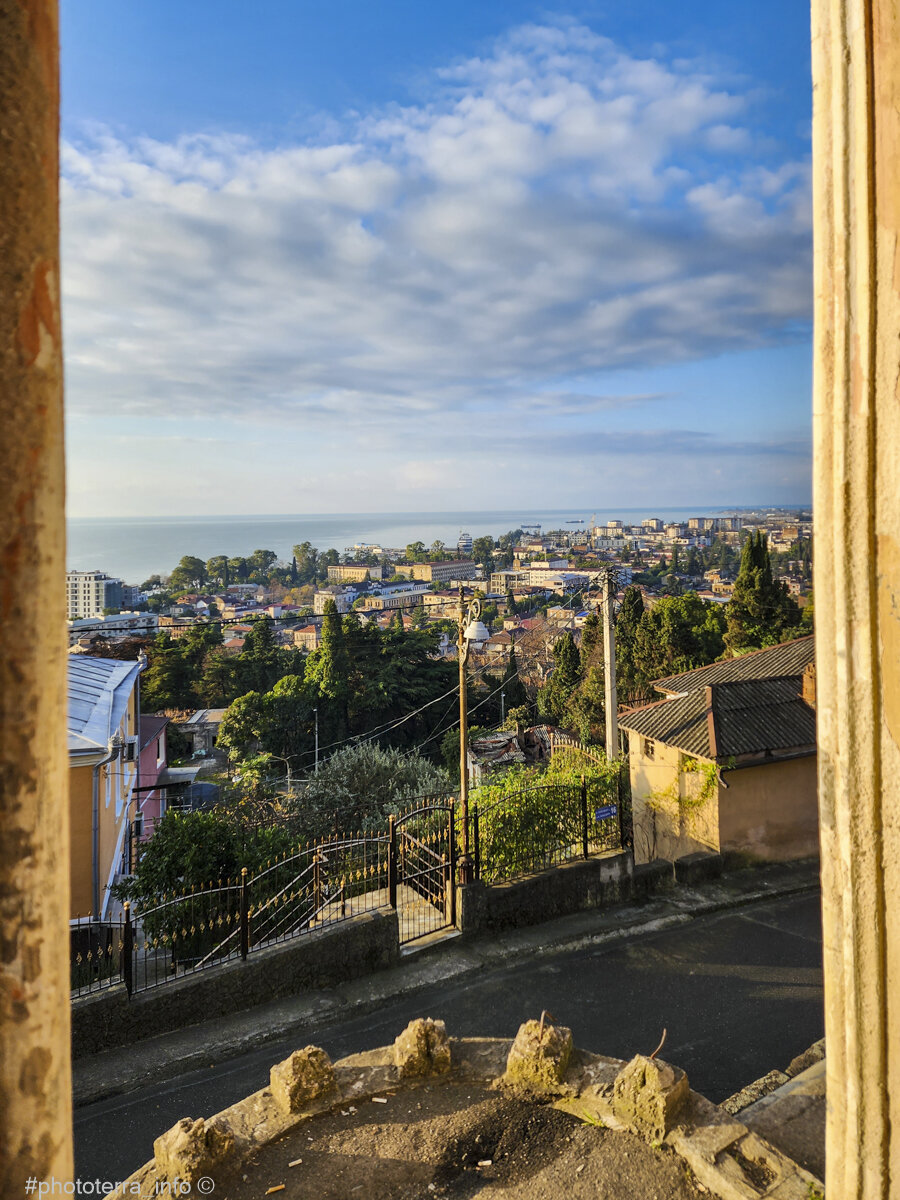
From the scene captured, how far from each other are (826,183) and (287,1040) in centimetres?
560

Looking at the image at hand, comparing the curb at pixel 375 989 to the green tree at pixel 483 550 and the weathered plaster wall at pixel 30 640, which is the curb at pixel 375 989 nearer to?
the weathered plaster wall at pixel 30 640

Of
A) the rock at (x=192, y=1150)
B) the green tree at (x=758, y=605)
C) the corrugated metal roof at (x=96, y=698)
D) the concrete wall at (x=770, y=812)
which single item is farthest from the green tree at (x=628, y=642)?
the rock at (x=192, y=1150)

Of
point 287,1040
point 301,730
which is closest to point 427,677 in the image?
point 301,730

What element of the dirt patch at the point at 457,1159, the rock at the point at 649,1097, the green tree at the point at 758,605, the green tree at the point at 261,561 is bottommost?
the dirt patch at the point at 457,1159

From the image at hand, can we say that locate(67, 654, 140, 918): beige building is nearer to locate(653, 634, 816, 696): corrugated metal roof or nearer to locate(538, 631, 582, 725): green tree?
locate(653, 634, 816, 696): corrugated metal roof

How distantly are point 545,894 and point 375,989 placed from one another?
2.07 m

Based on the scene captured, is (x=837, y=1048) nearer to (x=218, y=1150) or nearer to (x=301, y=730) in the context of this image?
(x=218, y=1150)

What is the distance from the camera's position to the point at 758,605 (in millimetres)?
16016

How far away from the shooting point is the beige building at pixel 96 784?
709 cm

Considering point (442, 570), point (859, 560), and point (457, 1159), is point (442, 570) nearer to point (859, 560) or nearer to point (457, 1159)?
point (457, 1159)

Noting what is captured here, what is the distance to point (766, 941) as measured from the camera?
259 inches

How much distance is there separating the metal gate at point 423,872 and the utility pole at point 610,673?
3.48 meters

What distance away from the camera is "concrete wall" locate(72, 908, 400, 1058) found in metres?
4.72

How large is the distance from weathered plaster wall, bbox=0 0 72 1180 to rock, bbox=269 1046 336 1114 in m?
2.86
